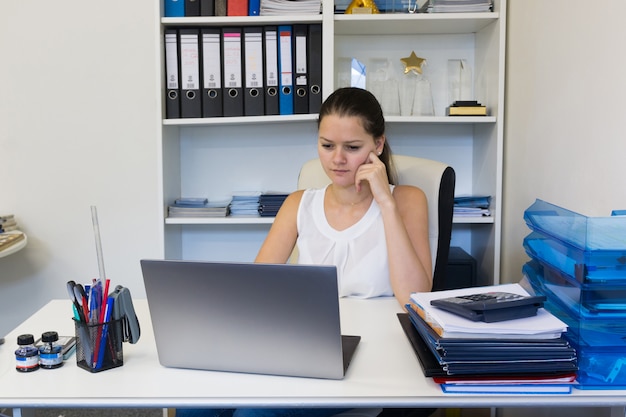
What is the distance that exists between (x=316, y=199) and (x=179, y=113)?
1.00 m

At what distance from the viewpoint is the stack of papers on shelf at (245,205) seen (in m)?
A: 2.85

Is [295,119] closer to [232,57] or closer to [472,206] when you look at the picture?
[232,57]

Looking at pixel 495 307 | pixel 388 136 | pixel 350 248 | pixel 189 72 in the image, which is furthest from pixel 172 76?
pixel 495 307

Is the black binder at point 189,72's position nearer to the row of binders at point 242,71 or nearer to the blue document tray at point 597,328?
the row of binders at point 242,71

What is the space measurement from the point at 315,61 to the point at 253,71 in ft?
0.84

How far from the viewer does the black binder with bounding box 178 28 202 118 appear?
2730 mm

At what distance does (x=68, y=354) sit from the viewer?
50.6 inches

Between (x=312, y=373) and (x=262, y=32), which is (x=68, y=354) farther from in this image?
(x=262, y=32)

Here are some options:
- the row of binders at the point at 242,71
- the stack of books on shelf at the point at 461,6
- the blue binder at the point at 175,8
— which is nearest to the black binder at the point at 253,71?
the row of binders at the point at 242,71

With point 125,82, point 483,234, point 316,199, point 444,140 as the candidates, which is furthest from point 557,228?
point 125,82

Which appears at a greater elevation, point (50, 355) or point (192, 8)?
point (192, 8)

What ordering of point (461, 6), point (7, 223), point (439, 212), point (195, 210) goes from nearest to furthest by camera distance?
point (439, 212) → point (461, 6) → point (195, 210) → point (7, 223)

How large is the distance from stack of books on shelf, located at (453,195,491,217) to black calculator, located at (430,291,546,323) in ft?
5.07

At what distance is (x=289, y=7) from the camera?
8.86ft
